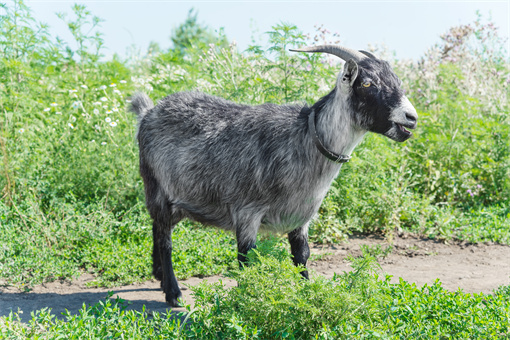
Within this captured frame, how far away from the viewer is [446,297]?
3.91m

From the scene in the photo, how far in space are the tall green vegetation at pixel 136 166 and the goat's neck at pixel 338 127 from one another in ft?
2.91

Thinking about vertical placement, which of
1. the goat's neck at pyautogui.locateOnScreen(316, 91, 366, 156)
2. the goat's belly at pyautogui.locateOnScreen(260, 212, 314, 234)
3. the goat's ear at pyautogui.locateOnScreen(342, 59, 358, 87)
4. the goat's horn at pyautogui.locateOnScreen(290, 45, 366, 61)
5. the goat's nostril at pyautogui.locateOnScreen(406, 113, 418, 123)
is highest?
the goat's horn at pyautogui.locateOnScreen(290, 45, 366, 61)

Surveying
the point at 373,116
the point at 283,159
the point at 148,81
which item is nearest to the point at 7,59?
the point at 148,81

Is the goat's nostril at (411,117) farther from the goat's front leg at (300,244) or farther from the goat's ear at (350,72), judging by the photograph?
the goat's front leg at (300,244)

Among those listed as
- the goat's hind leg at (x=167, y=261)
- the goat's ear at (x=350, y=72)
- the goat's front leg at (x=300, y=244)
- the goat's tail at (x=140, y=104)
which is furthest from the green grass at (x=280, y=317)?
the goat's tail at (x=140, y=104)

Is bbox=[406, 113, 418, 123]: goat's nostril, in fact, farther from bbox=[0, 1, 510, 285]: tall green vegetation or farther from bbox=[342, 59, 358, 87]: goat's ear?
bbox=[0, 1, 510, 285]: tall green vegetation

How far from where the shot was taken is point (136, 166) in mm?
6570

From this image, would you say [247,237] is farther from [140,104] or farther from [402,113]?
[140,104]

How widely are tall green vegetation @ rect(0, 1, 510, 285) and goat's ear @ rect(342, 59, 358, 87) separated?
1.05m

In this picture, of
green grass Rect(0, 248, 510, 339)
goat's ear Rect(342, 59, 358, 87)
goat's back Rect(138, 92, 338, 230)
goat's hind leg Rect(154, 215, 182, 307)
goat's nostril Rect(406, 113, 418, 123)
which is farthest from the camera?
goat's hind leg Rect(154, 215, 182, 307)

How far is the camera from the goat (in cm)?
366

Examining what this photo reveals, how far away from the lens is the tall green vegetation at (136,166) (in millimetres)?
5609

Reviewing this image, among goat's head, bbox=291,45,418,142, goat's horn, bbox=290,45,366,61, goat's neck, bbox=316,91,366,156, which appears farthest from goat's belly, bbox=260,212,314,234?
goat's horn, bbox=290,45,366,61

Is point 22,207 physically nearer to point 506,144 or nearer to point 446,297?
point 446,297
